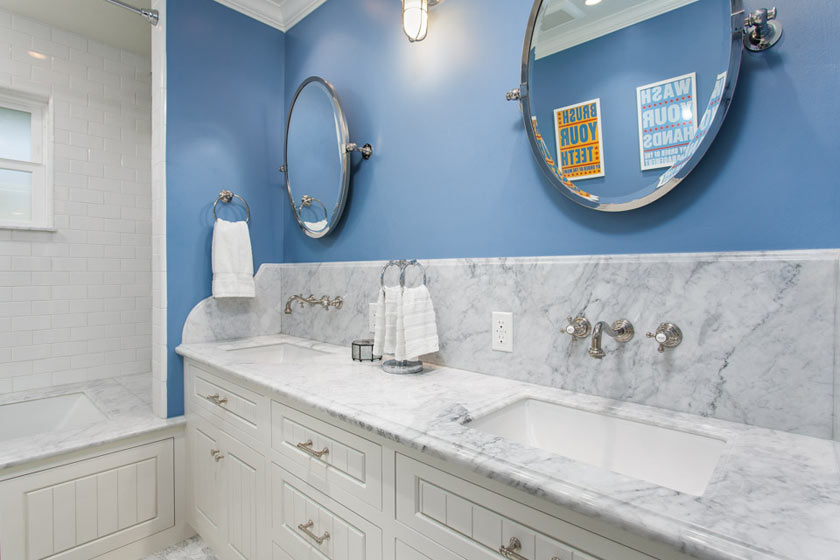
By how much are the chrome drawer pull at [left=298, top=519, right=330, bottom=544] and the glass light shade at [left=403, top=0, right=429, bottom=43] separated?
162 centimetres

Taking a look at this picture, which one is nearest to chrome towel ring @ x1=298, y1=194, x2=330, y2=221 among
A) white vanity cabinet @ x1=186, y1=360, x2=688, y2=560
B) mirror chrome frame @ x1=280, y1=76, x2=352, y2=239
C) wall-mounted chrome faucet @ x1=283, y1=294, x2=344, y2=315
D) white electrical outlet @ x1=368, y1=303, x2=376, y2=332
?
mirror chrome frame @ x1=280, y1=76, x2=352, y2=239

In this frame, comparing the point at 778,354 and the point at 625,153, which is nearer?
the point at 778,354

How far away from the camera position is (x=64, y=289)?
2.55 metres

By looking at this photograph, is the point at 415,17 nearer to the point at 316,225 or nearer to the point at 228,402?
the point at 316,225

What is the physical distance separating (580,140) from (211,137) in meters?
1.79

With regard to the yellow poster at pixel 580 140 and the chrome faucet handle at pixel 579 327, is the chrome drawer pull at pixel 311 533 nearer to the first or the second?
the chrome faucet handle at pixel 579 327

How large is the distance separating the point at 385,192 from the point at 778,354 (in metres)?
1.38

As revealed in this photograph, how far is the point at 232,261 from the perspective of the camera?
6.73 feet

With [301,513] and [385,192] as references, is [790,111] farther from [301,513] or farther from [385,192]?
[301,513]

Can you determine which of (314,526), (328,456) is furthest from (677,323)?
(314,526)

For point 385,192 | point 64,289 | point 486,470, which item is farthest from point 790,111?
point 64,289

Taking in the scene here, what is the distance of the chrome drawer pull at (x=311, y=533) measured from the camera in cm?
111

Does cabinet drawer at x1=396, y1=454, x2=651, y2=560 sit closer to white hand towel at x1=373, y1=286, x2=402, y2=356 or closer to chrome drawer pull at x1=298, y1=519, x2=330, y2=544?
chrome drawer pull at x1=298, y1=519, x2=330, y2=544

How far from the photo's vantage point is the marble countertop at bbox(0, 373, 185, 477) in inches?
62.1
